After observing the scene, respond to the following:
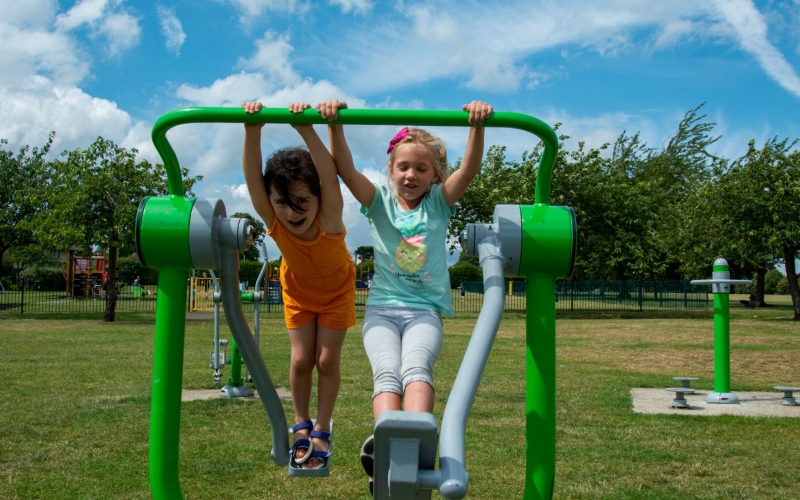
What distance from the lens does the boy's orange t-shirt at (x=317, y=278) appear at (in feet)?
9.70

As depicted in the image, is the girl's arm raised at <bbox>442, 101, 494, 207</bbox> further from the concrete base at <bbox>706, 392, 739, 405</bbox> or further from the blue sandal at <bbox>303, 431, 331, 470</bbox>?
the concrete base at <bbox>706, 392, 739, 405</bbox>

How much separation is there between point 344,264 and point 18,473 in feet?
8.23

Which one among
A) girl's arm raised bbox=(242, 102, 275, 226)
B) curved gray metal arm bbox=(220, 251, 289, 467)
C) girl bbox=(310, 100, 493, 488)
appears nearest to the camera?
girl bbox=(310, 100, 493, 488)

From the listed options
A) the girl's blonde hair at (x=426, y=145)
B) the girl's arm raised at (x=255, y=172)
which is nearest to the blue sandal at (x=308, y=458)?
the girl's arm raised at (x=255, y=172)

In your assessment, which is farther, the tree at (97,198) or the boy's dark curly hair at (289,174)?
the tree at (97,198)

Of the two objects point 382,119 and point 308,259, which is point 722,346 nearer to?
point 308,259

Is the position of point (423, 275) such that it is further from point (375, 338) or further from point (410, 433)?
point (410, 433)

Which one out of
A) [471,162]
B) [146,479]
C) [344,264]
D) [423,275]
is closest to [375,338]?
[423,275]

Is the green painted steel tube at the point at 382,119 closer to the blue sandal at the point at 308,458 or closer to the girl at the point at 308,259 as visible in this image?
the girl at the point at 308,259

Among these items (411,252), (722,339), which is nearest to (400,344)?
(411,252)

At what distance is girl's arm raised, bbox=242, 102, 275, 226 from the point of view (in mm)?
2781

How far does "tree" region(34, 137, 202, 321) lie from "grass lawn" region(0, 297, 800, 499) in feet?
26.1

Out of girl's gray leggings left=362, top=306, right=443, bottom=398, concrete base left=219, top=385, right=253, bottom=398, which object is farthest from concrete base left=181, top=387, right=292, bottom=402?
girl's gray leggings left=362, top=306, right=443, bottom=398

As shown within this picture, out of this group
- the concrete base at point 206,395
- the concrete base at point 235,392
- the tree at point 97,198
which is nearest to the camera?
the concrete base at point 206,395
